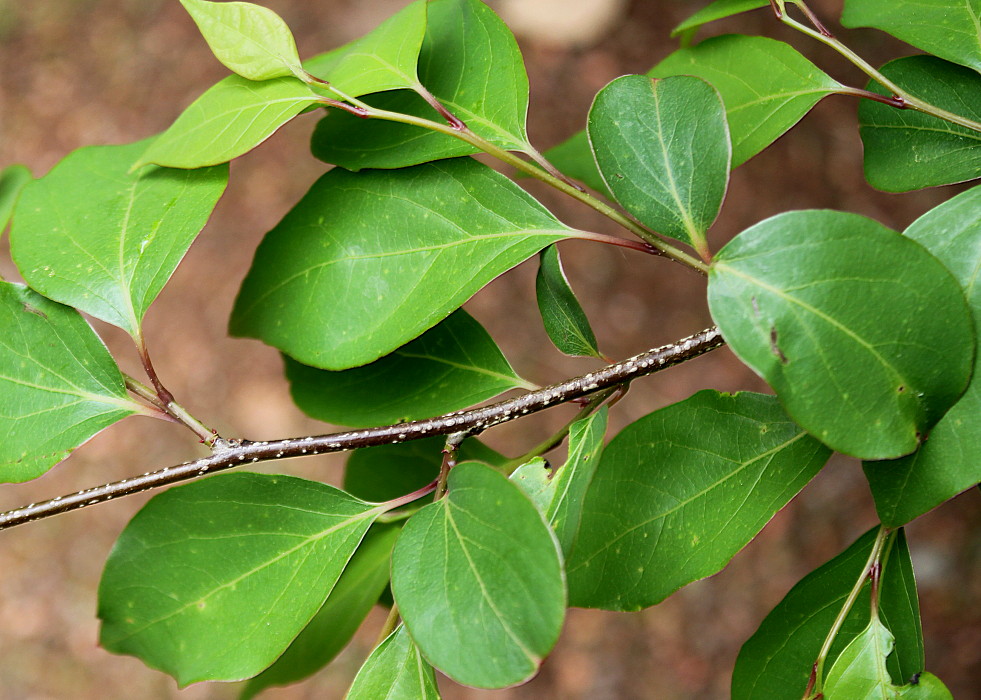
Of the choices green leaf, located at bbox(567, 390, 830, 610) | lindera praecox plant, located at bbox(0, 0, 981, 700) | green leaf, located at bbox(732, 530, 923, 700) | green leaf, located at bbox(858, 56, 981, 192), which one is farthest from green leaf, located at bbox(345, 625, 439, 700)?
green leaf, located at bbox(858, 56, 981, 192)

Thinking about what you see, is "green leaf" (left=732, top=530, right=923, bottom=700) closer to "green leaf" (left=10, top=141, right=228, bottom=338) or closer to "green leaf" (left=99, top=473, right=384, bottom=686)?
"green leaf" (left=99, top=473, right=384, bottom=686)

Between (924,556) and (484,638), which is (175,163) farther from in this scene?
(924,556)

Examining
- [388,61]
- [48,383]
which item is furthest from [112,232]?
[388,61]

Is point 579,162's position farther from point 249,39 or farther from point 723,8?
point 249,39

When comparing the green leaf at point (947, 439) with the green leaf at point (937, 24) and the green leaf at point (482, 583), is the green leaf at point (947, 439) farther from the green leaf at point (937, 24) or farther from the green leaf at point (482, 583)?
the green leaf at point (482, 583)

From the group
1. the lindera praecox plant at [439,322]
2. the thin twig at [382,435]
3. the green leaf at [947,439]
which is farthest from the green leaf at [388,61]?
the green leaf at [947,439]

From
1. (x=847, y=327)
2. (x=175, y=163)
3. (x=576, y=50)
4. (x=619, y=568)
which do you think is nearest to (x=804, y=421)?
(x=847, y=327)
